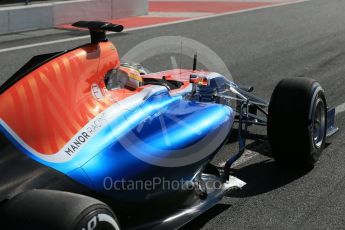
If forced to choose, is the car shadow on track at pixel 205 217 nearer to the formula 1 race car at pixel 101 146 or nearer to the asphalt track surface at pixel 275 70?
the asphalt track surface at pixel 275 70

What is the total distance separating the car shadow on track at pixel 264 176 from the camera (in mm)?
4641

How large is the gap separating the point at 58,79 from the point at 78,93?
0.50ft

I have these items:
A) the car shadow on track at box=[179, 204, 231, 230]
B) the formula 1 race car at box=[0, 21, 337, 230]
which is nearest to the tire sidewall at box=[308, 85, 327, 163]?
the formula 1 race car at box=[0, 21, 337, 230]

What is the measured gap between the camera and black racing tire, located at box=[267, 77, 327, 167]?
4754 mm

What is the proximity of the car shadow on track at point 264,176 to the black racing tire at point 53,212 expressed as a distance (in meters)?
1.91

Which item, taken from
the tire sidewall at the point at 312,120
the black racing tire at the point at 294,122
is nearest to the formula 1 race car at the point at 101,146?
the black racing tire at the point at 294,122

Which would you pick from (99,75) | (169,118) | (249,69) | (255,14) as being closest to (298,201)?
(169,118)

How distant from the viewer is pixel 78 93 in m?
3.60

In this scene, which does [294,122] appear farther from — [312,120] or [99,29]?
[99,29]

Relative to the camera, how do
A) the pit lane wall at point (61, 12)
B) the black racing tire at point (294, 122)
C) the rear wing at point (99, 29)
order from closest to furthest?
1. the rear wing at point (99, 29)
2. the black racing tire at point (294, 122)
3. the pit lane wall at point (61, 12)

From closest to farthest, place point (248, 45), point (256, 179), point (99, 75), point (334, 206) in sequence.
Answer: point (99, 75) < point (334, 206) < point (256, 179) < point (248, 45)

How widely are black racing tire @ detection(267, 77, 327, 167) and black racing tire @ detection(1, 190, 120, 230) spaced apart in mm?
2248

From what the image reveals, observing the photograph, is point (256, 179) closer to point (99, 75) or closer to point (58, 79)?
point (99, 75)

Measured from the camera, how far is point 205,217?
4.15m
